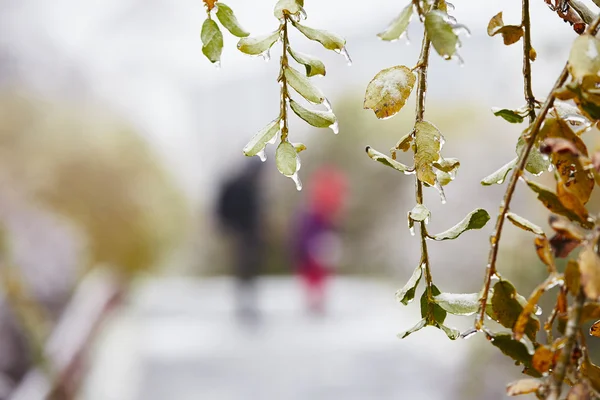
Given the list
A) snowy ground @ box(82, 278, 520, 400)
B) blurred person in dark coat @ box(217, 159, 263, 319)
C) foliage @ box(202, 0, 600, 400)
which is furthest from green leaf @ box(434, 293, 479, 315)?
blurred person in dark coat @ box(217, 159, 263, 319)

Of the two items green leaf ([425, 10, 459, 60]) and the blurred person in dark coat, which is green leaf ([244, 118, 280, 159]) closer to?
green leaf ([425, 10, 459, 60])

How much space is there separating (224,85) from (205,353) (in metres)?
7.29

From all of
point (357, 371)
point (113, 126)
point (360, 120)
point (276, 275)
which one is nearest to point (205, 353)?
point (357, 371)

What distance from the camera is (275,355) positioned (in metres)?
4.38

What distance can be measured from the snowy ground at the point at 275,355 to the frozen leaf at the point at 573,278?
110 inches

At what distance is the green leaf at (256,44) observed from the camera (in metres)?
0.38

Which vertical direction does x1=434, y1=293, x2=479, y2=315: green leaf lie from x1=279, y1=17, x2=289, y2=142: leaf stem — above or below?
below

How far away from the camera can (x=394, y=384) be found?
3.90 metres

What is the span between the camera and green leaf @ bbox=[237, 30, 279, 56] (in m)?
0.38

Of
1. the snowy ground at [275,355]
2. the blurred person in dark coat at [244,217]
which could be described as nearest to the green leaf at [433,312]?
the snowy ground at [275,355]

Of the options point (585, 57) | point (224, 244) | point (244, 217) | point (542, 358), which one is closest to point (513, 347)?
point (542, 358)

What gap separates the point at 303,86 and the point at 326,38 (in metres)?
0.03

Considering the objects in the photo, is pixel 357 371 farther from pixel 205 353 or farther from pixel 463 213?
pixel 463 213

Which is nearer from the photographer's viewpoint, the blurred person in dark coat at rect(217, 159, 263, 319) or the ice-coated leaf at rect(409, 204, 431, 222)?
the ice-coated leaf at rect(409, 204, 431, 222)
